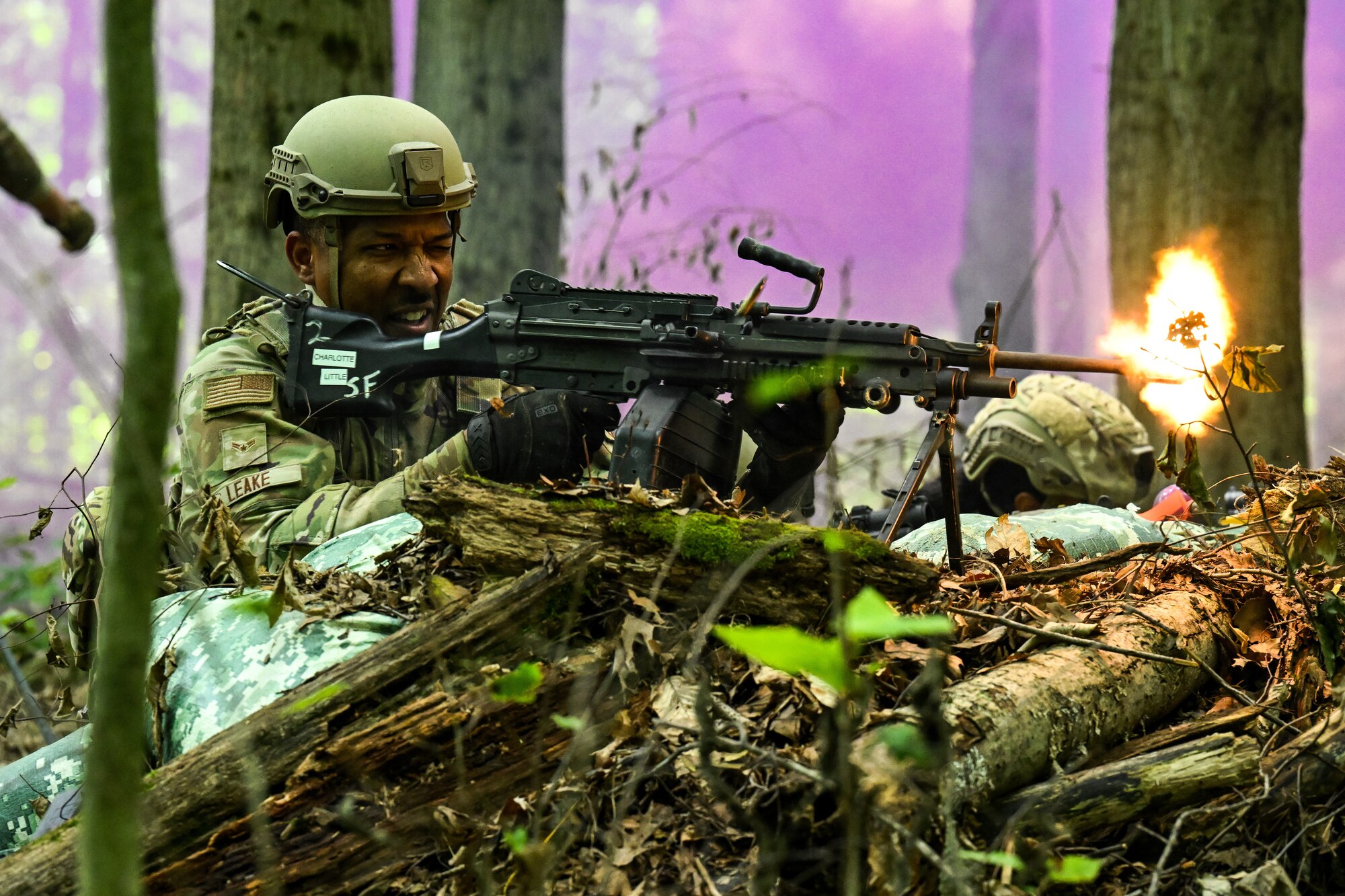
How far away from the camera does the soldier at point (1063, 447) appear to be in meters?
4.60

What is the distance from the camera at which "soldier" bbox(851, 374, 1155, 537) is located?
15.1ft

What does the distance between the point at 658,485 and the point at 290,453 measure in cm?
110

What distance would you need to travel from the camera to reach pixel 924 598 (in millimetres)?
2414

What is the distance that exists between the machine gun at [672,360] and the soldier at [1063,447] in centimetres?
139

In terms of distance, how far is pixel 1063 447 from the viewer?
461cm

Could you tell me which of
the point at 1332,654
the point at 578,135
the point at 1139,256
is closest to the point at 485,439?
the point at 1332,654

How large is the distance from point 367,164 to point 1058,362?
211cm

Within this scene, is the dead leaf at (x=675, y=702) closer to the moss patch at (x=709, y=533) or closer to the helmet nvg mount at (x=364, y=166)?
the moss patch at (x=709, y=533)

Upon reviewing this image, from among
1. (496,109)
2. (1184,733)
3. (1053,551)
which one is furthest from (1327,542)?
(496,109)

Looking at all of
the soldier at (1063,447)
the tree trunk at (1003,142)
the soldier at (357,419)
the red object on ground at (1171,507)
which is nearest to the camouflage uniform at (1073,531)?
the red object on ground at (1171,507)

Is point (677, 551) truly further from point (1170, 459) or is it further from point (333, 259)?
point (333, 259)

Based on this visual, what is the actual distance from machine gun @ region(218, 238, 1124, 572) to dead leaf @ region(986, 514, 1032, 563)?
285mm

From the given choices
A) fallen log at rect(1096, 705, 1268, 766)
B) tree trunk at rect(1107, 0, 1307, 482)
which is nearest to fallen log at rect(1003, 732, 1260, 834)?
fallen log at rect(1096, 705, 1268, 766)

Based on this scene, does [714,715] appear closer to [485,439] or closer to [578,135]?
[485,439]
